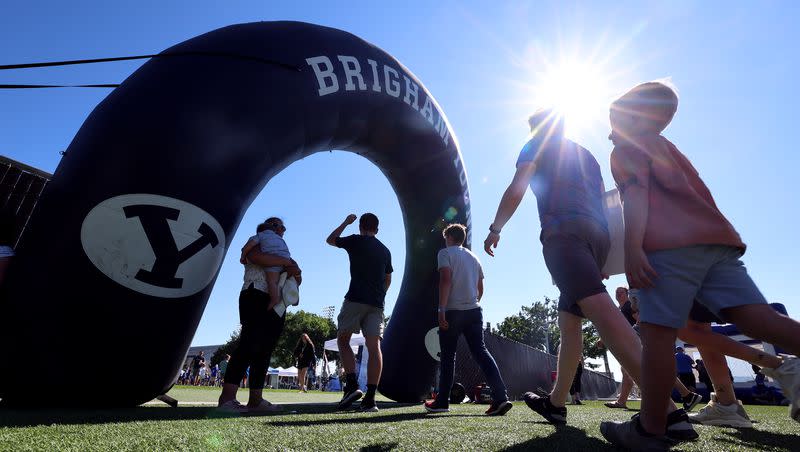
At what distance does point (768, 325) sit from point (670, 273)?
360mm

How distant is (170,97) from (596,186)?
313 cm

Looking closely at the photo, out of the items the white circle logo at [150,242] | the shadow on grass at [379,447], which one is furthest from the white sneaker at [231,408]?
the shadow on grass at [379,447]

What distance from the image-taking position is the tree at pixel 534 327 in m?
55.1

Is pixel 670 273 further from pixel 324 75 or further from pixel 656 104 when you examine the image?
pixel 324 75

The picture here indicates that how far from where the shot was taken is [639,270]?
1.74 m

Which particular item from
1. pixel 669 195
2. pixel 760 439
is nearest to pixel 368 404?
pixel 760 439

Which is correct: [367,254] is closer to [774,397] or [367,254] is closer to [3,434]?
[3,434]

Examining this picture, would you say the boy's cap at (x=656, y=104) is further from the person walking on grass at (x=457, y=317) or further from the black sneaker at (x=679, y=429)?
the person walking on grass at (x=457, y=317)

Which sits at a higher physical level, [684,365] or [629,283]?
[684,365]

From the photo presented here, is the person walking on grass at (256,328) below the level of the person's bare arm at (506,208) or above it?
below

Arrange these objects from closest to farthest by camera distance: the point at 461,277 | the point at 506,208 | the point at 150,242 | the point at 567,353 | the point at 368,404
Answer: the point at 506,208 → the point at 567,353 → the point at 150,242 → the point at 368,404 → the point at 461,277

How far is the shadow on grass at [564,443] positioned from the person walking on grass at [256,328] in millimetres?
2249

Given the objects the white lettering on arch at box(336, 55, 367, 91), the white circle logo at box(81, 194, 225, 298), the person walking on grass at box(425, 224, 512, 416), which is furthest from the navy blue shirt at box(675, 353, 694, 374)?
the white circle logo at box(81, 194, 225, 298)

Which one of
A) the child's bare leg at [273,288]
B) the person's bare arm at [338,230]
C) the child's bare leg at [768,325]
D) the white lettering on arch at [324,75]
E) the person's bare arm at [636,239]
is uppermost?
the white lettering on arch at [324,75]
